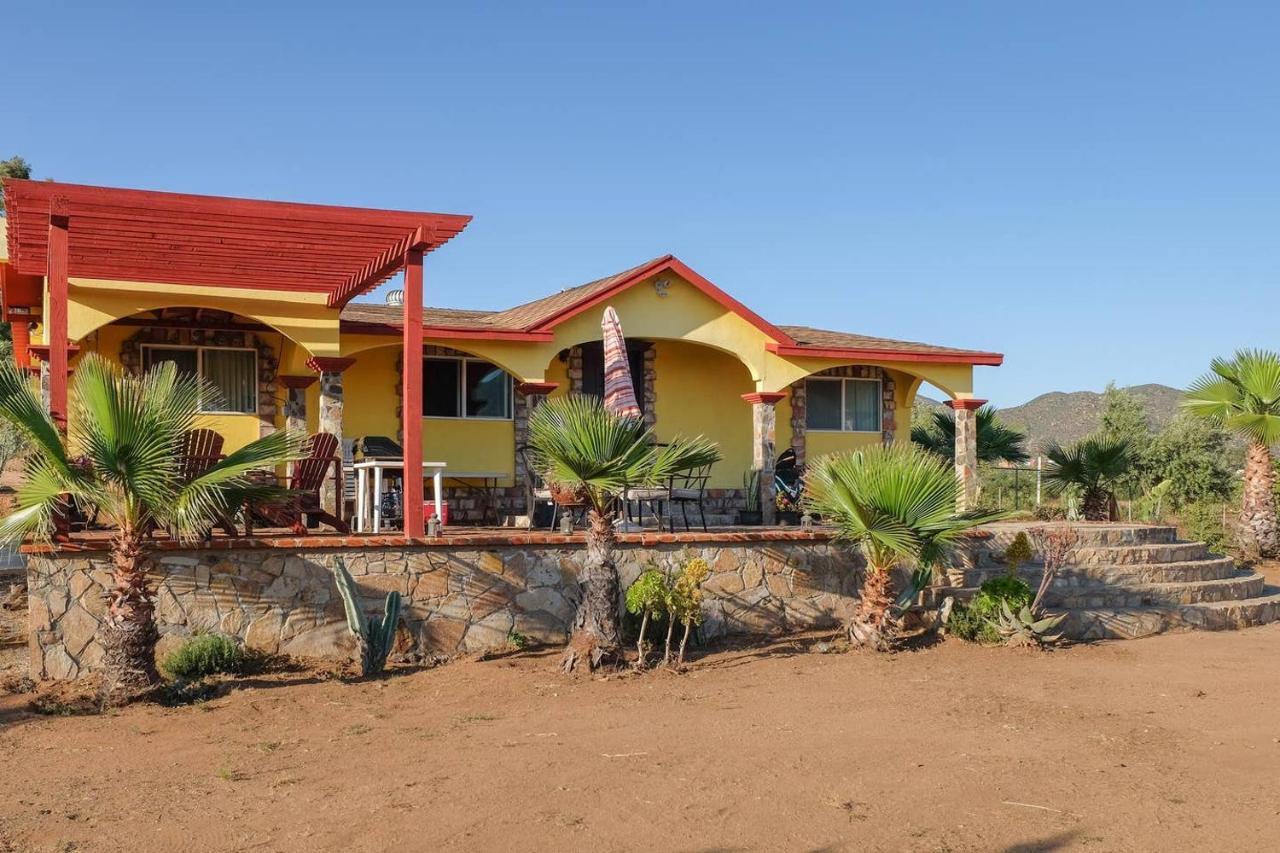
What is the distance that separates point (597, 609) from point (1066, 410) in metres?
61.5

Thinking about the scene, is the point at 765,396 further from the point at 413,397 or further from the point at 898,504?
the point at 413,397

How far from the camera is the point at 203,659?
9344mm

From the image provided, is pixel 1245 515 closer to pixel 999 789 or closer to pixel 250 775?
pixel 999 789

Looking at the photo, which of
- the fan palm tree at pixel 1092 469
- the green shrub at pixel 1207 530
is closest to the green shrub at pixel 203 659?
the fan palm tree at pixel 1092 469

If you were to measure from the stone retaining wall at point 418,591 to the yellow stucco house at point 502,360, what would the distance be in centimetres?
311

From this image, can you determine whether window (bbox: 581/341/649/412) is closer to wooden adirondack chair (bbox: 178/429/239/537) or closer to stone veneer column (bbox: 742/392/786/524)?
stone veneer column (bbox: 742/392/786/524)

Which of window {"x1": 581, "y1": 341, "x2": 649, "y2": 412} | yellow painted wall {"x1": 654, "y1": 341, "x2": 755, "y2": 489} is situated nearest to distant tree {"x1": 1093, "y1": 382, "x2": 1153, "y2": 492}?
yellow painted wall {"x1": 654, "y1": 341, "x2": 755, "y2": 489}

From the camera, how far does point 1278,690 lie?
377 inches

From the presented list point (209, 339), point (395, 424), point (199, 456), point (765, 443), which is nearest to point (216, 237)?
point (199, 456)

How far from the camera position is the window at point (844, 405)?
61.2 feet

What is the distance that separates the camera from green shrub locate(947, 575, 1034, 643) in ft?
36.2

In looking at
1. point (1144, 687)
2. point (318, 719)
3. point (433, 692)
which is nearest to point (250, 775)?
point (318, 719)

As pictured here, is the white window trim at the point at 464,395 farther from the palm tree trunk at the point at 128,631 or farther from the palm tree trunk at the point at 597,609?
the palm tree trunk at the point at 128,631

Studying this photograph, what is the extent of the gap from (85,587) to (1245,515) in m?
16.8
